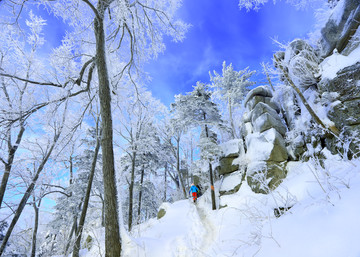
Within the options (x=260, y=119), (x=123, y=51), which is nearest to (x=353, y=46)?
(x=260, y=119)

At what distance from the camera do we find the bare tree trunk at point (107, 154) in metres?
3.38

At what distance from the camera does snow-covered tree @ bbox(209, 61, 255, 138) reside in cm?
1966

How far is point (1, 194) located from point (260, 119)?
15368mm

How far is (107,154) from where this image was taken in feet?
12.9

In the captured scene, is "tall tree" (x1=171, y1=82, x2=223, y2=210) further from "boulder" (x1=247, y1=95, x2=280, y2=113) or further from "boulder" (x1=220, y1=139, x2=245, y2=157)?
"boulder" (x1=247, y1=95, x2=280, y2=113)

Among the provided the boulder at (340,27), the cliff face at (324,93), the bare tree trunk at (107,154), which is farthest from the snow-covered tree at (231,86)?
the bare tree trunk at (107,154)

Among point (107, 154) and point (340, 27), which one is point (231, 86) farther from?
point (107, 154)

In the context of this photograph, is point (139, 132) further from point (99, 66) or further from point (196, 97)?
point (99, 66)

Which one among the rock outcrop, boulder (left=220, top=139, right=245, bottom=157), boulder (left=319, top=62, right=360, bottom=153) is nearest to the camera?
boulder (left=319, top=62, right=360, bottom=153)

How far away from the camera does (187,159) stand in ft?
77.6

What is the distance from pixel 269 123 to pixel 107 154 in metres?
11.7

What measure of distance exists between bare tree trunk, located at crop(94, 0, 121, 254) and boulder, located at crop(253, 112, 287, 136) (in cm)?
1142

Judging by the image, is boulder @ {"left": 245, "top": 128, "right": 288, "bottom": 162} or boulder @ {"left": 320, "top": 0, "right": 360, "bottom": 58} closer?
boulder @ {"left": 320, "top": 0, "right": 360, "bottom": 58}

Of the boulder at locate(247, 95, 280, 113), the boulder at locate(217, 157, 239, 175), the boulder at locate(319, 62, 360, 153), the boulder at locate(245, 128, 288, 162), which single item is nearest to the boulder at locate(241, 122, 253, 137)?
the boulder at locate(245, 128, 288, 162)
